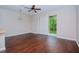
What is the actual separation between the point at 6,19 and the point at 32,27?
1.44 feet

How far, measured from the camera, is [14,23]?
4.15 ft

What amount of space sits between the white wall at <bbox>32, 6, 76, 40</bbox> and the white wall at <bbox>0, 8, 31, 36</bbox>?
128 millimetres

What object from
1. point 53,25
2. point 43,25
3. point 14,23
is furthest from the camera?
point 43,25

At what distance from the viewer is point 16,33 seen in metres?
1.29

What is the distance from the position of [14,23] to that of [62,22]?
2.53ft

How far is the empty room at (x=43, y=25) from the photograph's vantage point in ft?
3.53

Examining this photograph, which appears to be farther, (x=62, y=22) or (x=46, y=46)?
(x=46, y=46)

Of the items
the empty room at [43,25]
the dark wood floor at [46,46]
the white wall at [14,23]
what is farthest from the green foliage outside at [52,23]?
the white wall at [14,23]

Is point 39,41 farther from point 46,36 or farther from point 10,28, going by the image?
point 10,28

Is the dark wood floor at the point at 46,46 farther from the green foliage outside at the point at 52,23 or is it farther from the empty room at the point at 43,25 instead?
the green foliage outside at the point at 52,23

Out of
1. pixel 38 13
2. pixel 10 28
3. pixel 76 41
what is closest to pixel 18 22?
pixel 10 28

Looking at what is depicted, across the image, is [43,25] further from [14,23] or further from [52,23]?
[14,23]

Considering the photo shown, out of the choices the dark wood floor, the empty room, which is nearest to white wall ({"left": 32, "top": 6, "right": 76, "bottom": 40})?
the empty room

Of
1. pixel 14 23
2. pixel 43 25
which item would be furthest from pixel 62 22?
pixel 14 23
